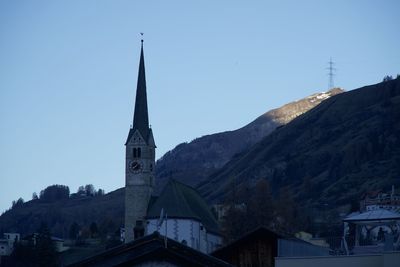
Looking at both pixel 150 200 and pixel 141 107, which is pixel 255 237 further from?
pixel 141 107

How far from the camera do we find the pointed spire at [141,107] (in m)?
126

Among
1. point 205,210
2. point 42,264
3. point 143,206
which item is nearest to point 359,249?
point 143,206

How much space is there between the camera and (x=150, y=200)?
122 meters

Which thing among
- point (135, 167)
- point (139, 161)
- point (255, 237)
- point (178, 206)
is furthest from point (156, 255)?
point (139, 161)

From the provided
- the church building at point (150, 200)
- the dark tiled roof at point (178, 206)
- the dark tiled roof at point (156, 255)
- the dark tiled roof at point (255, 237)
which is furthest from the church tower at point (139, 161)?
the dark tiled roof at point (156, 255)

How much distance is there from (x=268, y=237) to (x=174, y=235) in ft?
212

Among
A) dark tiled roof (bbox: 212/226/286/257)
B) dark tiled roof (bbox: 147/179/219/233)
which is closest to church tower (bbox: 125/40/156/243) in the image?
dark tiled roof (bbox: 147/179/219/233)

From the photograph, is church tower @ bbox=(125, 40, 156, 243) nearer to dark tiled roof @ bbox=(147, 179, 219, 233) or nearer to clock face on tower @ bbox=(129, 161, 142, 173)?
clock face on tower @ bbox=(129, 161, 142, 173)

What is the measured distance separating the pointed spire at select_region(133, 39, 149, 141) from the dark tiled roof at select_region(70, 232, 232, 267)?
94313mm

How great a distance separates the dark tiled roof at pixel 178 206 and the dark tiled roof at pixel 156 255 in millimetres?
83771

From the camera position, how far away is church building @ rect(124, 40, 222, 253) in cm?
11531

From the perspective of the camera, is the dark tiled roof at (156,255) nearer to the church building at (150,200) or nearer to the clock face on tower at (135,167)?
the church building at (150,200)

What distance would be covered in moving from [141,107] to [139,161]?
696 cm

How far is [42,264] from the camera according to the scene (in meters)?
135
